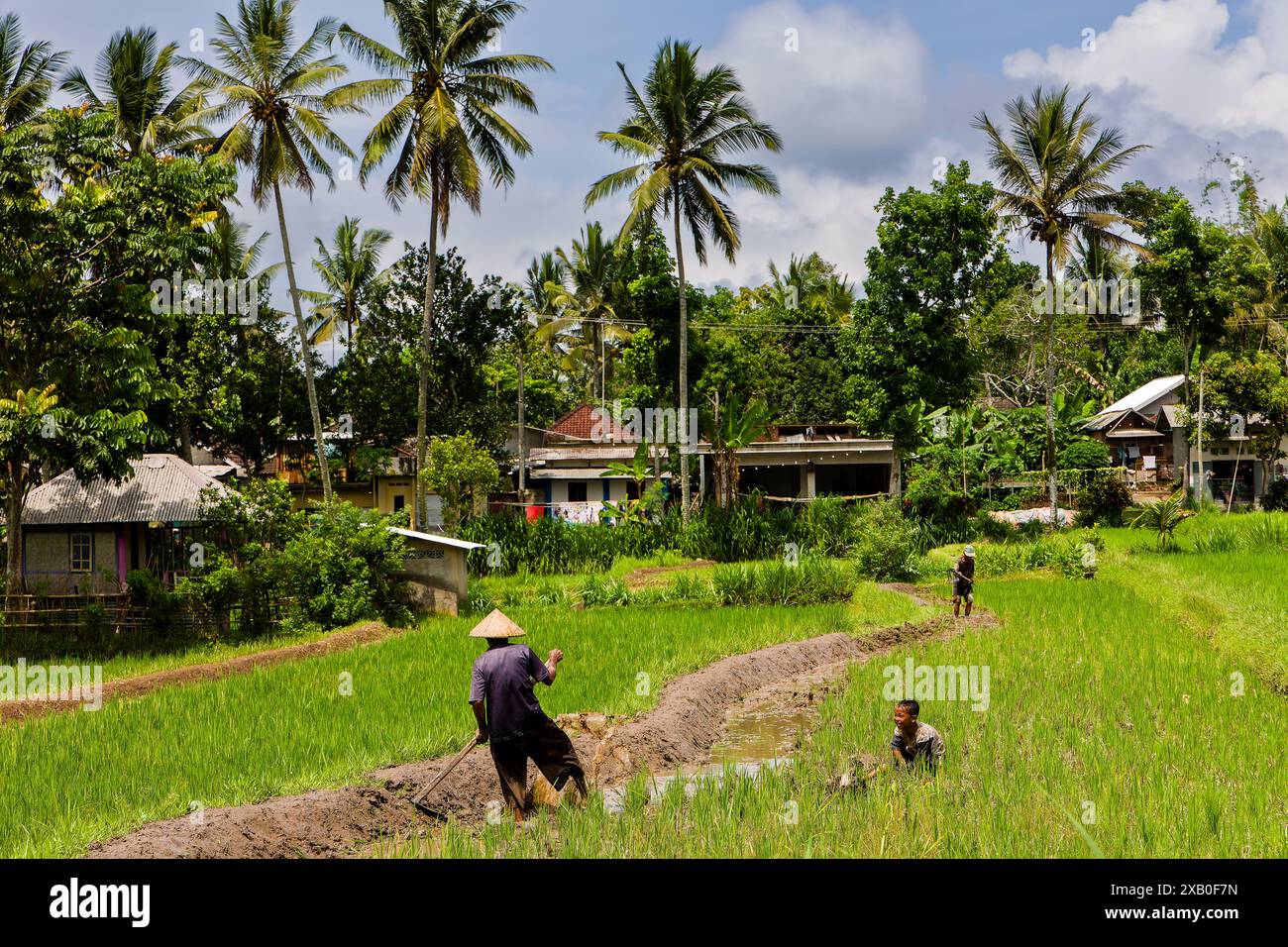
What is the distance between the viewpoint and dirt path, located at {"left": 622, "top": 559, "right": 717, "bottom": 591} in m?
23.9

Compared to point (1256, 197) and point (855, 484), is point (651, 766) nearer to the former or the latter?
point (855, 484)

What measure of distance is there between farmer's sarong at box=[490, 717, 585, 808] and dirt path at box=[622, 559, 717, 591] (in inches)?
585

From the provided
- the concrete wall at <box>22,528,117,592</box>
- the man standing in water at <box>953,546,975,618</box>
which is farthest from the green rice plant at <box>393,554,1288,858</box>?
the concrete wall at <box>22,528,117,592</box>

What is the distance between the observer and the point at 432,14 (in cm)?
2794

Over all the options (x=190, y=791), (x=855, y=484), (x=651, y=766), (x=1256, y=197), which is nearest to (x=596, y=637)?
(x=651, y=766)

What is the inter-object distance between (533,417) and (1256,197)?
99.0 feet

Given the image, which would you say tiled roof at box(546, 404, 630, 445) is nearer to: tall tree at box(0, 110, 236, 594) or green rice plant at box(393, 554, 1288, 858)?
tall tree at box(0, 110, 236, 594)

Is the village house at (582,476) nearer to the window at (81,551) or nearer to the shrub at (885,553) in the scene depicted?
the shrub at (885,553)

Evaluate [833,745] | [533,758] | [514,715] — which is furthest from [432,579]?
[514,715]

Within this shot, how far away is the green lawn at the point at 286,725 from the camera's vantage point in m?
8.02

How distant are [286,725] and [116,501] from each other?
13.6 m

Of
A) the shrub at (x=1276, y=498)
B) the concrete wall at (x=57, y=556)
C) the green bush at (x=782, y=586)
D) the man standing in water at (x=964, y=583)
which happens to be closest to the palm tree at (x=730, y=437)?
the green bush at (x=782, y=586)

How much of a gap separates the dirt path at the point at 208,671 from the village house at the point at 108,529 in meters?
5.81

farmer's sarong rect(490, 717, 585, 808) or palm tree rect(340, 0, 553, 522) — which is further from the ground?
palm tree rect(340, 0, 553, 522)
